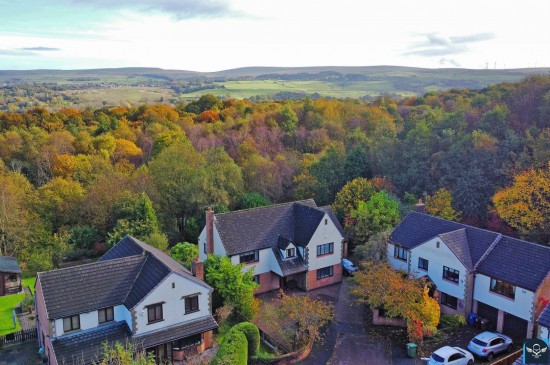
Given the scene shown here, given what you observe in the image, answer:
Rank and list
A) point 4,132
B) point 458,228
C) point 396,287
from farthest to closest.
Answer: point 4,132
point 458,228
point 396,287

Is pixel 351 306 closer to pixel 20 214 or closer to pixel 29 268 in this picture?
pixel 29 268

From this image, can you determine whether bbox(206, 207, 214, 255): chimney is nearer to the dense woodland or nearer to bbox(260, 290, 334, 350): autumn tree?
the dense woodland

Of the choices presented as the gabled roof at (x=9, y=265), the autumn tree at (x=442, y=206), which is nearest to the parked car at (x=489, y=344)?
the autumn tree at (x=442, y=206)

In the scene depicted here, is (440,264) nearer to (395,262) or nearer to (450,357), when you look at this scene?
(395,262)

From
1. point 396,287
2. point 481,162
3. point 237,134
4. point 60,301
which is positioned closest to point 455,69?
point 237,134

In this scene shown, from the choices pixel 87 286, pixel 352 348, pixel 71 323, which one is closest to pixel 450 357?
pixel 352 348

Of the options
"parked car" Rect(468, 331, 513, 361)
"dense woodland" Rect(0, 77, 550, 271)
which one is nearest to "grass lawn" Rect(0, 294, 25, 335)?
"dense woodland" Rect(0, 77, 550, 271)

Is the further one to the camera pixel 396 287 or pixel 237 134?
pixel 237 134
